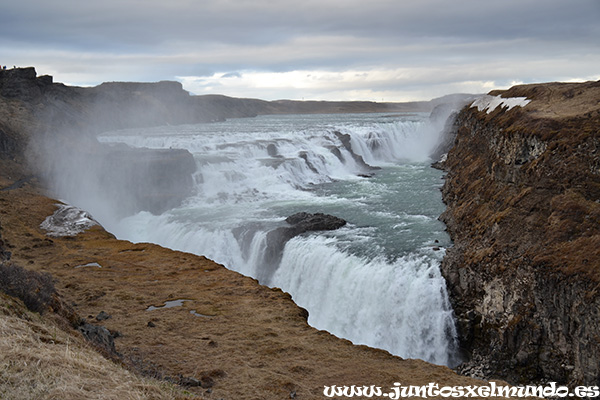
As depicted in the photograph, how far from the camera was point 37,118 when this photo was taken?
A: 4666 centimetres

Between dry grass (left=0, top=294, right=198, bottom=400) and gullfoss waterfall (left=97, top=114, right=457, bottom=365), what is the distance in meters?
12.2

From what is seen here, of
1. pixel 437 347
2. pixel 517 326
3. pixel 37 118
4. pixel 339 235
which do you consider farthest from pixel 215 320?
pixel 37 118

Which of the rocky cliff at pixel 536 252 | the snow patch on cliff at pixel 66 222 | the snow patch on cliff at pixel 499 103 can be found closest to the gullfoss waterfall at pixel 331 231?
the rocky cliff at pixel 536 252

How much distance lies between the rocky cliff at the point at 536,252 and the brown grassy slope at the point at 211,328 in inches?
164

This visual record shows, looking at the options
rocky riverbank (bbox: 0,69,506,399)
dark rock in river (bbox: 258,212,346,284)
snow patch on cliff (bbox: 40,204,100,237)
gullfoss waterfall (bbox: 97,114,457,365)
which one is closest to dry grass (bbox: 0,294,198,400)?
rocky riverbank (bbox: 0,69,506,399)

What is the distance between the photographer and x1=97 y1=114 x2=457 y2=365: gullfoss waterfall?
18.4 m

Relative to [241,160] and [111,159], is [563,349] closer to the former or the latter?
[241,160]

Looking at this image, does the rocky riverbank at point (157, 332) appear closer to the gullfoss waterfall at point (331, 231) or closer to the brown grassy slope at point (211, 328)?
the brown grassy slope at point (211, 328)

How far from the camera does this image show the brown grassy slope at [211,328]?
11.0 meters

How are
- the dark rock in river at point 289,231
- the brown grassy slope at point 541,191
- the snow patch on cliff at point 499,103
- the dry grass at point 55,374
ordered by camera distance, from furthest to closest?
the snow patch on cliff at point 499,103 < the dark rock in river at point 289,231 < the brown grassy slope at point 541,191 < the dry grass at point 55,374

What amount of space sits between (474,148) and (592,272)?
18.8 metres

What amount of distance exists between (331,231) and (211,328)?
12099 mm

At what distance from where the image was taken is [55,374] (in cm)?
630

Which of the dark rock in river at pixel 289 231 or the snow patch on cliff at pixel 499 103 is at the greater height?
the snow patch on cliff at pixel 499 103
